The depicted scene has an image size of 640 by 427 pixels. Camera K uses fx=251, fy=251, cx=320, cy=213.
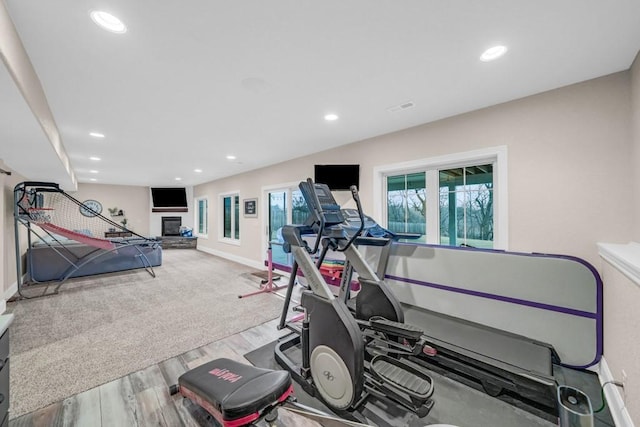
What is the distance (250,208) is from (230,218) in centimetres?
178

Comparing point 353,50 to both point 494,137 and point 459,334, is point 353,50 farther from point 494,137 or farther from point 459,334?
point 459,334

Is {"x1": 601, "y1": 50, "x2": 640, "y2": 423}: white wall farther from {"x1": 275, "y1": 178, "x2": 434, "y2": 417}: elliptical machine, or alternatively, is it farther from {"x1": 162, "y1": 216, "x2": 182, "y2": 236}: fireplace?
{"x1": 162, "y1": 216, "x2": 182, "y2": 236}: fireplace

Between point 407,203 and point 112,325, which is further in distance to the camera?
point 407,203

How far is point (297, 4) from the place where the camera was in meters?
1.35

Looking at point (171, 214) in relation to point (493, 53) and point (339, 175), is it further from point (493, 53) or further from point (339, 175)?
point (493, 53)

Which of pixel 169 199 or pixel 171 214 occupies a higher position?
pixel 169 199

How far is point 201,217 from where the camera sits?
9734mm

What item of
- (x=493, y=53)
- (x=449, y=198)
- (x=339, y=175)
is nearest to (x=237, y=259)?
(x=339, y=175)

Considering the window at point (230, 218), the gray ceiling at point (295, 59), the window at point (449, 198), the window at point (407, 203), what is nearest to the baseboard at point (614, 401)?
the window at point (449, 198)

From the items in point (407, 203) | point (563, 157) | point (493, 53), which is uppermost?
point (493, 53)

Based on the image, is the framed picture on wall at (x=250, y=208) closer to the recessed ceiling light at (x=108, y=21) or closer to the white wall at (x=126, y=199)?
the recessed ceiling light at (x=108, y=21)

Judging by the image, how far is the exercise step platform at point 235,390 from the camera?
1.29 metres

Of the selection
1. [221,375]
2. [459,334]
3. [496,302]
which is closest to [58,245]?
[221,375]

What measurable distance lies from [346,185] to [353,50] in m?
2.26
